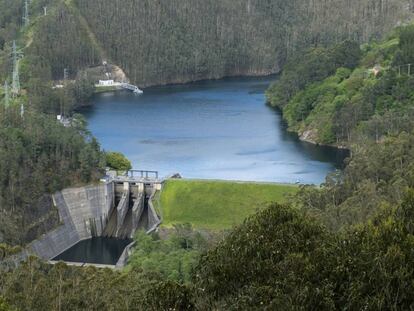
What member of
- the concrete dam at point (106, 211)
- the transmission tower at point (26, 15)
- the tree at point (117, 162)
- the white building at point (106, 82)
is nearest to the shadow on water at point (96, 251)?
the concrete dam at point (106, 211)

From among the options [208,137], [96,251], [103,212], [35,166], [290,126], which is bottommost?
[96,251]

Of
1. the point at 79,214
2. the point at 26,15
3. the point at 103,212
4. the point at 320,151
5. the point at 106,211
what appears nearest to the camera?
the point at 79,214

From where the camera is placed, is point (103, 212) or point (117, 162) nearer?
point (103, 212)

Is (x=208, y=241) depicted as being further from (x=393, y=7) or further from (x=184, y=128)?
(x=393, y=7)

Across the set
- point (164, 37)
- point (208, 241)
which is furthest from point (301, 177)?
point (164, 37)

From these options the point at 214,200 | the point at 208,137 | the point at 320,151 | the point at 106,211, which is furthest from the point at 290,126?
the point at 106,211

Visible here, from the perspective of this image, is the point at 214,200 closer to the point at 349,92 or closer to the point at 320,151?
the point at 320,151

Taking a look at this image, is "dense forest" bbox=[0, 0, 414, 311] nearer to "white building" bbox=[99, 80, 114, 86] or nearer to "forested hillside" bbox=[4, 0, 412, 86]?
"forested hillside" bbox=[4, 0, 412, 86]
